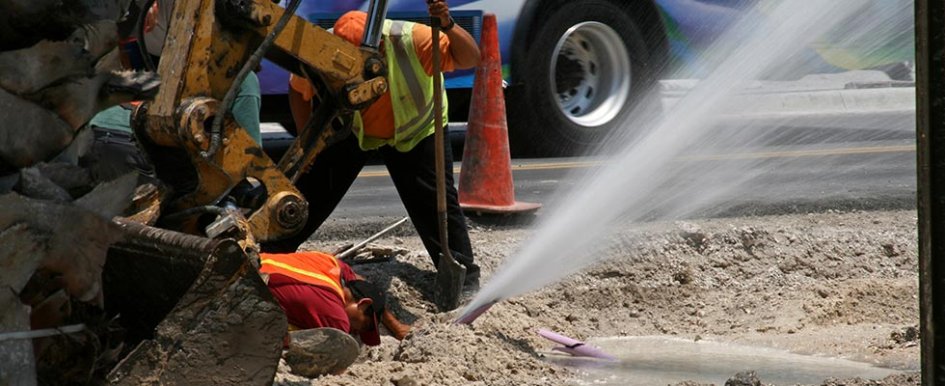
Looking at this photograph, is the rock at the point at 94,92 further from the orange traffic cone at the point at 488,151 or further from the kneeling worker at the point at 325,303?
the orange traffic cone at the point at 488,151

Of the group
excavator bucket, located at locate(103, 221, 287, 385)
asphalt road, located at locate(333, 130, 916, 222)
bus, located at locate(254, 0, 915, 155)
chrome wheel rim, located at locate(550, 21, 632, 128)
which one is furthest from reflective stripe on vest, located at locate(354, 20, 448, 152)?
chrome wheel rim, located at locate(550, 21, 632, 128)

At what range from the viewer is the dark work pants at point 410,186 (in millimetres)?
6543

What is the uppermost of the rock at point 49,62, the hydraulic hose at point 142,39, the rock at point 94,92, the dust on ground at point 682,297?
the hydraulic hose at point 142,39

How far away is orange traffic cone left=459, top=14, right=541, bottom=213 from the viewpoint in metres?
8.00

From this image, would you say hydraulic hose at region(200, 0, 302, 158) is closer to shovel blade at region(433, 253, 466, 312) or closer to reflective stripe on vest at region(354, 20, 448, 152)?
reflective stripe on vest at region(354, 20, 448, 152)

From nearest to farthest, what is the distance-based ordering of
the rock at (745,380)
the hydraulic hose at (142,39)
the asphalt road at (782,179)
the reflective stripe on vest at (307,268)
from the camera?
the rock at (745,380), the reflective stripe on vest at (307,268), the hydraulic hose at (142,39), the asphalt road at (782,179)

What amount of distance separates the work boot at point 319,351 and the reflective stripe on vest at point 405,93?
5.27ft

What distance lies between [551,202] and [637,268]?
2045 millimetres

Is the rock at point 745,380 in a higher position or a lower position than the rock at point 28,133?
lower

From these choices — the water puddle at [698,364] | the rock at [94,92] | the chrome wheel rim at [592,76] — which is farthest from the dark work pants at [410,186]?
the chrome wheel rim at [592,76]

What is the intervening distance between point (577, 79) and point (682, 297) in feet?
15.0

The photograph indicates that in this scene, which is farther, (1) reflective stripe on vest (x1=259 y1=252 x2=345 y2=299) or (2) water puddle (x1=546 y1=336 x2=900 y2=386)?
(2) water puddle (x1=546 y1=336 x2=900 y2=386)

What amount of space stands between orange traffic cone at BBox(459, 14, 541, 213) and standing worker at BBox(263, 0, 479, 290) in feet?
4.51

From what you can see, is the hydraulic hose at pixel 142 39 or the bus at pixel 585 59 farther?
the bus at pixel 585 59
